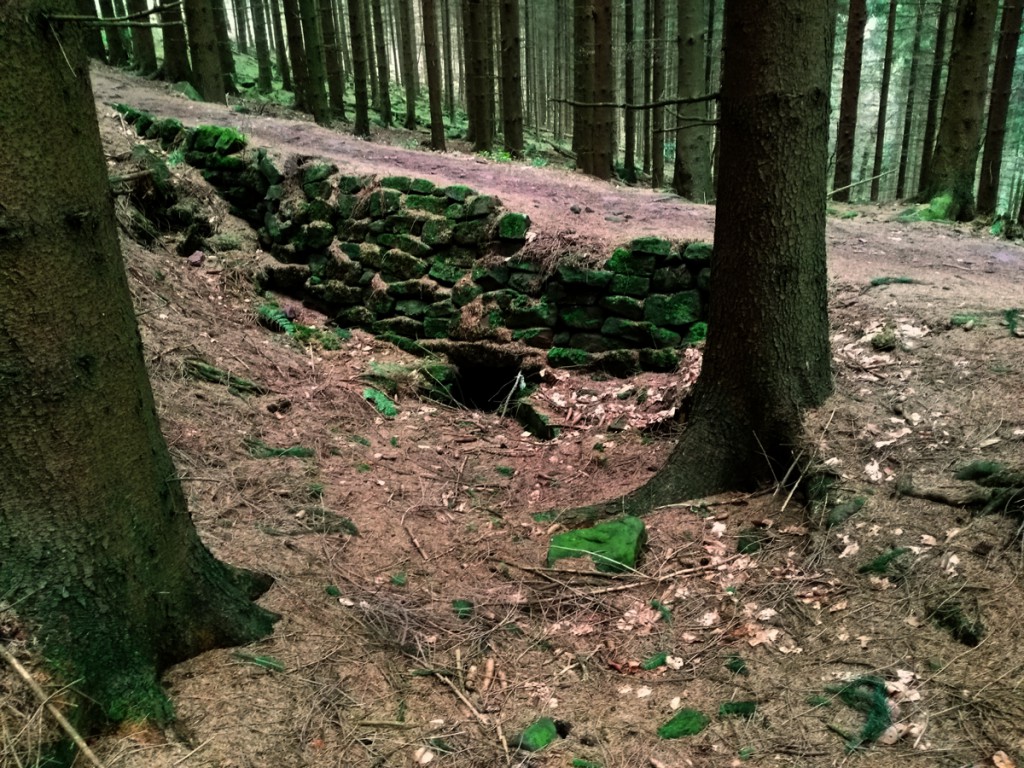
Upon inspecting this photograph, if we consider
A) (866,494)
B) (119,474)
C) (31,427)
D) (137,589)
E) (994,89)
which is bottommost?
(866,494)

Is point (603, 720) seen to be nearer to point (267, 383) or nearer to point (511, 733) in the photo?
point (511, 733)

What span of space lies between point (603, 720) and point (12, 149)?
2.48 m

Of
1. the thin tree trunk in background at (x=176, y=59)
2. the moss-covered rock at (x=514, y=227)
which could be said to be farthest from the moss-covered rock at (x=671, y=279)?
the thin tree trunk in background at (x=176, y=59)

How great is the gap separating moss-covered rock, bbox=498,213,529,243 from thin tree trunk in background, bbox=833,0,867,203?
772 cm

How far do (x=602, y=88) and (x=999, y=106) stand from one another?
20.1 ft

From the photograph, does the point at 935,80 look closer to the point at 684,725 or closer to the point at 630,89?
the point at 630,89

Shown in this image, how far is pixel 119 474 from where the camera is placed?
2027 mm

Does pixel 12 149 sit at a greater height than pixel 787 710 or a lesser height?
greater

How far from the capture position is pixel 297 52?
14672 millimetres

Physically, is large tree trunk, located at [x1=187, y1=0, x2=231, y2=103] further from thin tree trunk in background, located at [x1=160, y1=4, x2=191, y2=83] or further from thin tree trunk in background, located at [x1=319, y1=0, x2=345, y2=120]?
thin tree trunk in background, located at [x1=319, y1=0, x2=345, y2=120]

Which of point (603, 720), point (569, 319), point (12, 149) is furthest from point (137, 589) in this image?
point (569, 319)

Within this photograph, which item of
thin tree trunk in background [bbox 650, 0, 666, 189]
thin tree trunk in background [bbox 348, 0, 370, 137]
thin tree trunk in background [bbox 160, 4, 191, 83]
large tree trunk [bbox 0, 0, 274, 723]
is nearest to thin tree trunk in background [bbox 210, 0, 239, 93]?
thin tree trunk in background [bbox 160, 4, 191, 83]

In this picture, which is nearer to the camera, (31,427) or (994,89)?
(31,427)

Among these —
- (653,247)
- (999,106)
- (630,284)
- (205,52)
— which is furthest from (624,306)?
(205,52)
